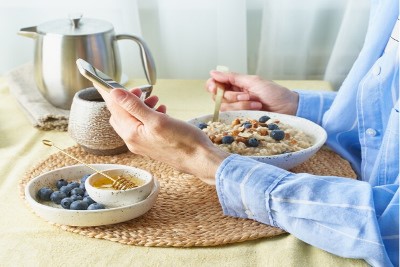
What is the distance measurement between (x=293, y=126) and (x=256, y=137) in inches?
5.9

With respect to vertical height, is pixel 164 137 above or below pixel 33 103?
above

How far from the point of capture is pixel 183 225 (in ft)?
3.01

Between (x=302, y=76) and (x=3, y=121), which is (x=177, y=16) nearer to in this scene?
(x=302, y=76)

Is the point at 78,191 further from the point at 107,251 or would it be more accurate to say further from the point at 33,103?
the point at 33,103

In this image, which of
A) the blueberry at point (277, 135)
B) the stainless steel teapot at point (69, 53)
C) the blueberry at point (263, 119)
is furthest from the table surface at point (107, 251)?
the stainless steel teapot at point (69, 53)

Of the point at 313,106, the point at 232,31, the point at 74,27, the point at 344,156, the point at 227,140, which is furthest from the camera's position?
the point at 232,31

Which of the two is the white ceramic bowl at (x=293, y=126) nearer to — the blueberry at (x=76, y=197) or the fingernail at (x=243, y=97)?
the fingernail at (x=243, y=97)

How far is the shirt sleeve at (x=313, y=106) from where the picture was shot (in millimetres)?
1299

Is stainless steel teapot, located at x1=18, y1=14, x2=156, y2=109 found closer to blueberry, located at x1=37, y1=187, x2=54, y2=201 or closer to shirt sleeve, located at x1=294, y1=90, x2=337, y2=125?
shirt sleeve, located at x1=294, y1=90, x2=337, y2=125

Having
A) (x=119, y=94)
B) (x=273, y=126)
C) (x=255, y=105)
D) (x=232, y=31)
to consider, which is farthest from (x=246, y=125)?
(x=232, y=31)

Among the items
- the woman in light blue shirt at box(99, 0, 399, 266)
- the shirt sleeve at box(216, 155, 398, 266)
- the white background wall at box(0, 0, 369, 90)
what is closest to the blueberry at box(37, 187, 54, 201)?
the woman in light blue shirt at box(99, 0, 399, 266)

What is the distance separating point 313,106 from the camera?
1304mm

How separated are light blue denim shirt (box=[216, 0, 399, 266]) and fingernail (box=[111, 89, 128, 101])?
17cm

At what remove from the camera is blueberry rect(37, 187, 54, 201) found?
0.97m
